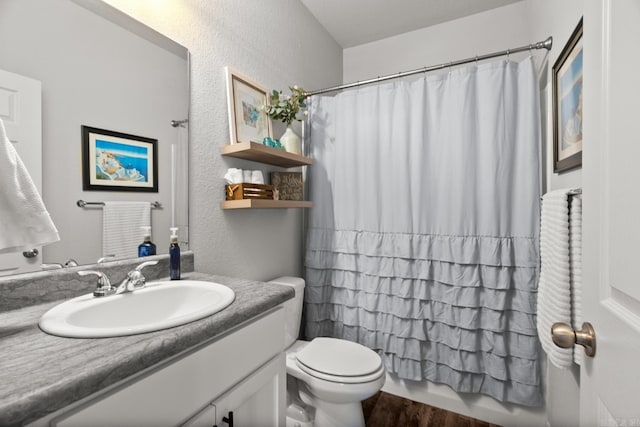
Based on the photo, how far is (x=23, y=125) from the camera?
0.85 metres

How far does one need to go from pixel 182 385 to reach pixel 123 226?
2.18 ft

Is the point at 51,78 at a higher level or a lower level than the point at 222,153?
higher

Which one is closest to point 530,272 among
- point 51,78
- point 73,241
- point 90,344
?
point 90,344

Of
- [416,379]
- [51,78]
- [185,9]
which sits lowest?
[416,379]

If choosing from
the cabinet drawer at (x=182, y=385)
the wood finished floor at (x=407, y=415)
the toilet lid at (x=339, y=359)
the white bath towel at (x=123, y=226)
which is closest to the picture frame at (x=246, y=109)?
the white bath towel at (x=123, y=226)

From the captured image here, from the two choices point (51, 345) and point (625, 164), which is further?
point (51, 345)

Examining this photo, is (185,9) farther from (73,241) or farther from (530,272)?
(530,272)

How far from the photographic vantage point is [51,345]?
0.62 m

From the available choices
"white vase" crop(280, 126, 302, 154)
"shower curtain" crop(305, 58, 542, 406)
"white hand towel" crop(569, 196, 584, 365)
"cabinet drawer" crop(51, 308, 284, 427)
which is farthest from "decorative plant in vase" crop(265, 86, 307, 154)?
"white hand towel" crop(569, 196, 584, 365)

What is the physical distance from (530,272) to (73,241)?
1.94m

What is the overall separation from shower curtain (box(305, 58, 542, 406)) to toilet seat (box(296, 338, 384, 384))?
1.27 feet

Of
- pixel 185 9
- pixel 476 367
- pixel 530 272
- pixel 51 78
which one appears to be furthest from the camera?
pixel 476 367

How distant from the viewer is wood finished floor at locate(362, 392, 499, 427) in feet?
5.54

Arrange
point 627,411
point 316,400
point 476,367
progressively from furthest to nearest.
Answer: point 476,367 → point 316,400 → point 627,411
